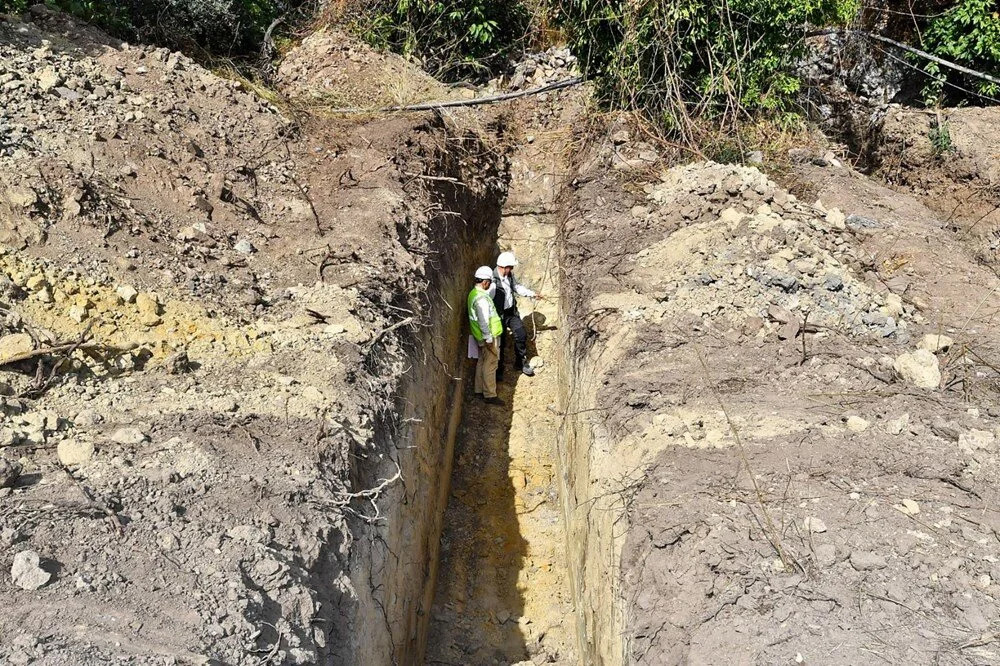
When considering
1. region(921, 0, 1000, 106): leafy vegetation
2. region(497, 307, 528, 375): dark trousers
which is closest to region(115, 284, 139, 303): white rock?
region(497, 307, 528, 375): dark trousers

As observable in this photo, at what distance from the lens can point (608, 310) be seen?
22.4 feet

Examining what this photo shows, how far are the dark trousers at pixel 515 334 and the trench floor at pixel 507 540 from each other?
0.85 feet

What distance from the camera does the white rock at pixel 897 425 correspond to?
193 inches

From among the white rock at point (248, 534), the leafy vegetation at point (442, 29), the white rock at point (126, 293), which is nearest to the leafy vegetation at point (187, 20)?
the leafy vegetation at point (442, 29)

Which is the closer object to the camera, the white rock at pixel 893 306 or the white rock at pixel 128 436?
the white rock at pixel 128 436

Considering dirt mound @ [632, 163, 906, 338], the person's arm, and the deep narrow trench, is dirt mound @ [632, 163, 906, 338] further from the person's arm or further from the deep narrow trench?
the deep narrow trench

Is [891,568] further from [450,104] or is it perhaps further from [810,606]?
[450,104]

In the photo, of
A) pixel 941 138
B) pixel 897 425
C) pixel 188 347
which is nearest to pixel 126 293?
pixel 188 347

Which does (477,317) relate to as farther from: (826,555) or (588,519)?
(826,555)

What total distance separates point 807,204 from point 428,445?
15.1 feet

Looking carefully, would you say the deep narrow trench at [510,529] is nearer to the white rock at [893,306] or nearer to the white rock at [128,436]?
the white rock at [128,436]

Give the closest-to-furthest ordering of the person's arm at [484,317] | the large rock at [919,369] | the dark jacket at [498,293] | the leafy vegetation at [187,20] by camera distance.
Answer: the large rock at [919,369]
the person's arm at [484,317]
the dark jacket at [498,293]
the leafy vegetation at [187,20]

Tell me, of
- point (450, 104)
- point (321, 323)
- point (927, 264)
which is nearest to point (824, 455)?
point (927, 264)

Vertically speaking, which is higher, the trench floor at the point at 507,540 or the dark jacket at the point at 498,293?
the dark jacket at the point at 498,293
